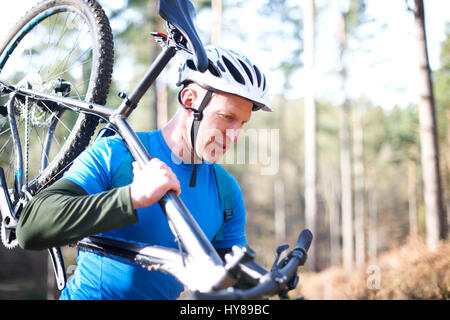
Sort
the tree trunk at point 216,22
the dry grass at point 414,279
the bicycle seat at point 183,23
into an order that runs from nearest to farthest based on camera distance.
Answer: the bicycle seat at point 183,23
the dry grass at point 414,279
the tree trunk at point 216,22

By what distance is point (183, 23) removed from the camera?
1.75 m

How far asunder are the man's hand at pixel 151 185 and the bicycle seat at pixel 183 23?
20.0 inches

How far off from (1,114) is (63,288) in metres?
1.45

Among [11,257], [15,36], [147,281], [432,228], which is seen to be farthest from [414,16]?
[11,257]

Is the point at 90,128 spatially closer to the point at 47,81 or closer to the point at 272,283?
the point at 47,81

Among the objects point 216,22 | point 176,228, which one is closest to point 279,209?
point 216,22

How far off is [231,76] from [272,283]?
3.52ft

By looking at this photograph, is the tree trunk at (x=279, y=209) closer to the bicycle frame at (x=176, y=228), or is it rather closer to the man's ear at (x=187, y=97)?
the man's ear at (x=187, y=97)

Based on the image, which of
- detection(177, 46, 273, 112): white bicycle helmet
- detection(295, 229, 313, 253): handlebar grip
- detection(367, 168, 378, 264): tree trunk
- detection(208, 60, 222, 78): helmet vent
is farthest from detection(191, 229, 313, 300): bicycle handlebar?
detection(367, 168, 378, 264): tree trunk

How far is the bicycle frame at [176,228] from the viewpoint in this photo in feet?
4.43

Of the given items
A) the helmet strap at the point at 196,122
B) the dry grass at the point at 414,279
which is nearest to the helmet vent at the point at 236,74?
the helmet strap at the point at 196,122

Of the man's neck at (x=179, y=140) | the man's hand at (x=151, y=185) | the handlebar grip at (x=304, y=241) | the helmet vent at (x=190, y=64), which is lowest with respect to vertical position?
the handlebar grip at (x=304, y=241)

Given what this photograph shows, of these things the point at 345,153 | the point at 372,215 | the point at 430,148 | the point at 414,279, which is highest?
the point at 345,153
